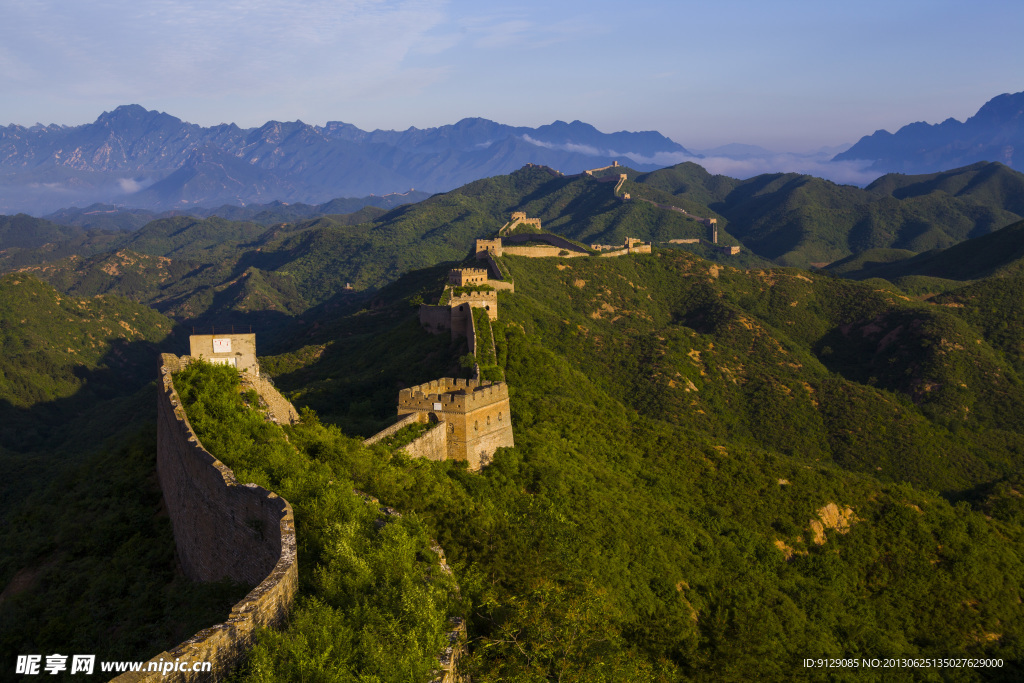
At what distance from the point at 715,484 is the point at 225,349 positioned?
2885 centimetres

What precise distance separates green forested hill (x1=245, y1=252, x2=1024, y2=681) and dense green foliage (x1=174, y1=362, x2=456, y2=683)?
1.72 m

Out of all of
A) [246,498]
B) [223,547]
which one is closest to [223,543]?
[223,547]

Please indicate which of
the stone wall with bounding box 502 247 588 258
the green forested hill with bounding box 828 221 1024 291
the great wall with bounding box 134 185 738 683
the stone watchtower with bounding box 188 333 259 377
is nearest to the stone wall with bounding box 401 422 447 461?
the great wall with bounding box 134 185 738 683

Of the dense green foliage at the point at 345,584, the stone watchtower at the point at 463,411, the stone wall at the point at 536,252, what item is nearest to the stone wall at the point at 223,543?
the dense green foliage at the point at 345,584

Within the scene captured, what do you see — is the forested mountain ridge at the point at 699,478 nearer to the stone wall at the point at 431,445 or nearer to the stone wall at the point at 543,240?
the stone wall at the point at 431,445

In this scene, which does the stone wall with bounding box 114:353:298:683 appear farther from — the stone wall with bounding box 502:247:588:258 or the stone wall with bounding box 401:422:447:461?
the stone wall with bounding box 502:247:588:258

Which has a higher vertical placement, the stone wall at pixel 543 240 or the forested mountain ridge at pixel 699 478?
the stone wall at pixel 543 240

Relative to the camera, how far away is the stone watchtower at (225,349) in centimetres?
3184

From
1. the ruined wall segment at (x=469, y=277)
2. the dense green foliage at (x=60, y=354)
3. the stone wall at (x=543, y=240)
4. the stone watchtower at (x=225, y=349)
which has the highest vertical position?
the stone wall at (x=543, y=240)

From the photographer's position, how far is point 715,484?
4238 centimetres

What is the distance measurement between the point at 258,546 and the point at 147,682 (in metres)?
4.46

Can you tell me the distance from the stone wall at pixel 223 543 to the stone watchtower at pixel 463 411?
864cm

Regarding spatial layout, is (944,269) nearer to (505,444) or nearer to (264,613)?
A: (505,444)

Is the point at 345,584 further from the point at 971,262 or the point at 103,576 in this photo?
the point at 971,262
